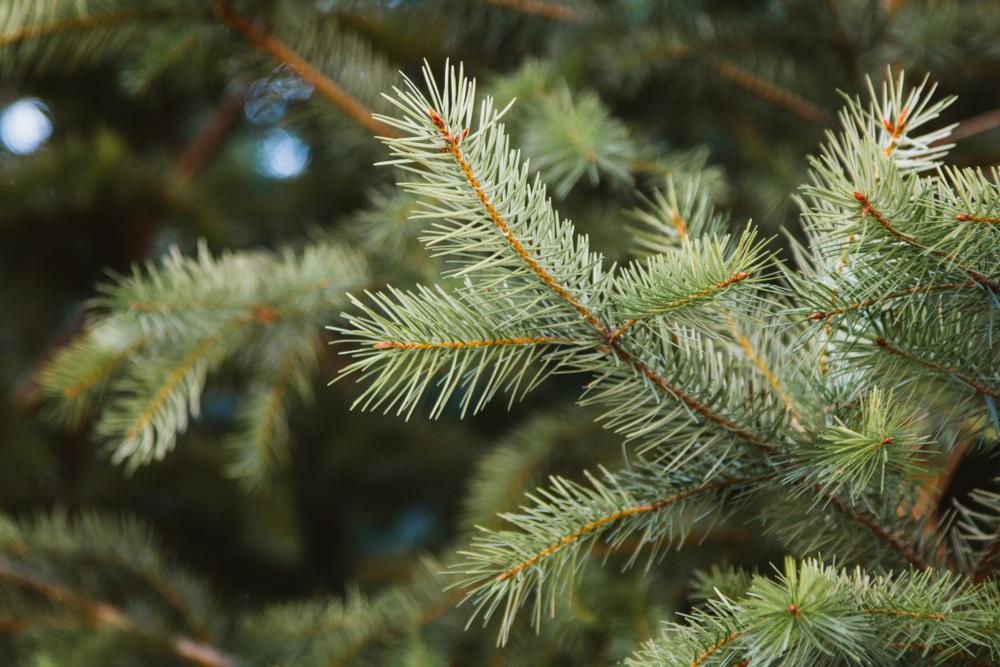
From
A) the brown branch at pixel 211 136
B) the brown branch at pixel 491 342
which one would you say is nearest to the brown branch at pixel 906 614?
the brown branch at pixel 491 342

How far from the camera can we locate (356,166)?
106cm

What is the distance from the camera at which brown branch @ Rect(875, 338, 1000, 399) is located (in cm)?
45

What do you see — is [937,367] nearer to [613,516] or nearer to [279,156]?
[613,516]

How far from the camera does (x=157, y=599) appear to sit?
1013 mm

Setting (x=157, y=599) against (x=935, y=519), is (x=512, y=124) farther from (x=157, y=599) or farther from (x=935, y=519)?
(x=157, y=599)

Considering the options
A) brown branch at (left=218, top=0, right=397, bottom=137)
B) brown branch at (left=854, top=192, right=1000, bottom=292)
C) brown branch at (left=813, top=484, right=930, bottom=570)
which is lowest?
brown branch at (left=813, top=484, right=930, bottom=570)

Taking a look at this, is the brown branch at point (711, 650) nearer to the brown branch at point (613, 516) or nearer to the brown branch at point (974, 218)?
the brown branch at point (613, 516)

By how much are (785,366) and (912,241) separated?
0.52 ft

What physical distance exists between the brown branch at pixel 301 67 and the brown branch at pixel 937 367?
1.96 ft

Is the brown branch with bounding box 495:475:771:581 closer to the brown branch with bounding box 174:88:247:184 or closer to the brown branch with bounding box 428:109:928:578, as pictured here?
the brown branch with bounding box 428:109:928:578

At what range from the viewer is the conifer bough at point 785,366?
1.34ft

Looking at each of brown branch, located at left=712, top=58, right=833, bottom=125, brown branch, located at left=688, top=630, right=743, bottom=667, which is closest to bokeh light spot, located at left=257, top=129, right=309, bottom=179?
brown branch, located at left=712, top=58, right=833, bottom=125

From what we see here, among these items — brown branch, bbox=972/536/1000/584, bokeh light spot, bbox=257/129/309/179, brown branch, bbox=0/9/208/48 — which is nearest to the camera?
brown branch, bbox=972/536/1000/584

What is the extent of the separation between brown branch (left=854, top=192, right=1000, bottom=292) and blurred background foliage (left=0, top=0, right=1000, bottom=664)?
0.34 m
